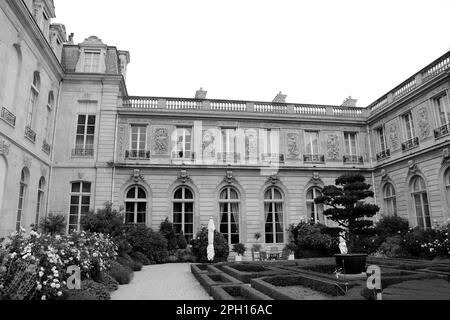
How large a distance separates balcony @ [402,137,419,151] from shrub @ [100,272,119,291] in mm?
12666

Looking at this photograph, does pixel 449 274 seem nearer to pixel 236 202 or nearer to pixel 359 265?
pixel 359 265

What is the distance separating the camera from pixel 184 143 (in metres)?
16.6

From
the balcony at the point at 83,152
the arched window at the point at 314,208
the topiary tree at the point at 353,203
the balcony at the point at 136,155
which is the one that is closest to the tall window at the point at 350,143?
the arched window at the point at 314,208

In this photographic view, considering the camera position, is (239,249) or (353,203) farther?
(239,249)

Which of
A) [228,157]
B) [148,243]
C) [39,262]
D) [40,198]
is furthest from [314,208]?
[39,262]

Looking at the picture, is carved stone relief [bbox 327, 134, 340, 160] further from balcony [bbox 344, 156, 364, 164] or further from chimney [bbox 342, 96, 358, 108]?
chimney [bbox 342, 96, 358, 108]

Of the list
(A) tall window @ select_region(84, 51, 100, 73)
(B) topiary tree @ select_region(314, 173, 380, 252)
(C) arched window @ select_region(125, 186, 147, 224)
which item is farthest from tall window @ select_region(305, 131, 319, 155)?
(A) tall window @ select_region(84, 51, 100, 73)

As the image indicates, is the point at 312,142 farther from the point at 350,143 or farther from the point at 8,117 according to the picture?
the point at 8,117

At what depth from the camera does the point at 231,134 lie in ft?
56.1

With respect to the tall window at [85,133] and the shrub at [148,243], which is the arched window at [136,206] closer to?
the shrub at [148,243]

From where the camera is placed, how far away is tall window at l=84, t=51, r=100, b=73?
53.7 ft

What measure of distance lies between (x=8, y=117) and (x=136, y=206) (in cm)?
647
